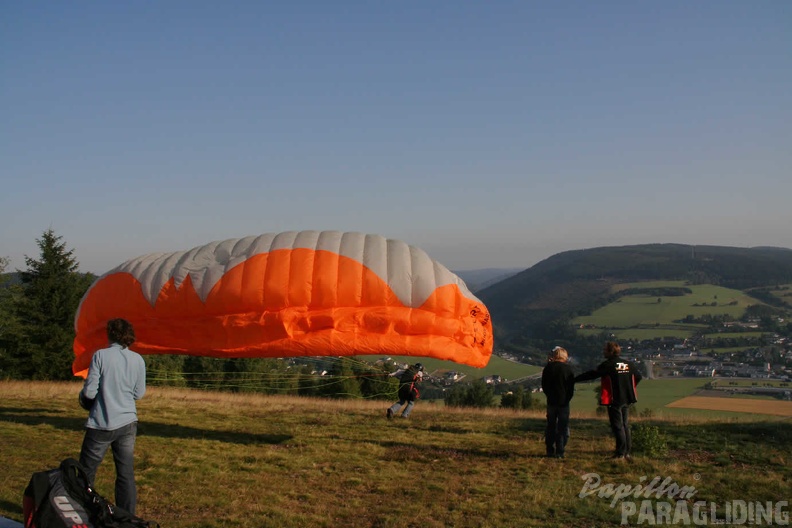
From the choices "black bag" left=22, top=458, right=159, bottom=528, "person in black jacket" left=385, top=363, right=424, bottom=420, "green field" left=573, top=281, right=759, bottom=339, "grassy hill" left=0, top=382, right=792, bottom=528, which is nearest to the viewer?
"black bag" left=22, top=458, right=159, bottom=528

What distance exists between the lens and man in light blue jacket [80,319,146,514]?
5449 millimetres

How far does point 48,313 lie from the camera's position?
2970 centimetres

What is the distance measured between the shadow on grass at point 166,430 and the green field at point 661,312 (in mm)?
46653

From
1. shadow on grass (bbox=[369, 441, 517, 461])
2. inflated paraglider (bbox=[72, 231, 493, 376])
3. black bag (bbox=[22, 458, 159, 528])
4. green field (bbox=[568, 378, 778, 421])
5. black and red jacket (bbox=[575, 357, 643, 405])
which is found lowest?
green field (bbox=[568, 378, 778, 421])

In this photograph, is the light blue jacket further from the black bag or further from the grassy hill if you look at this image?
the grassy hill

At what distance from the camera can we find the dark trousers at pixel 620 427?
8.91 m

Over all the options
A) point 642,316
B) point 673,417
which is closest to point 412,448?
point 673,417

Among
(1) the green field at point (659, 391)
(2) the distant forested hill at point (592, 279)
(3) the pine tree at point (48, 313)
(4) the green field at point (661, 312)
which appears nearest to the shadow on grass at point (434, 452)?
(1) the green field at point (659, 391)

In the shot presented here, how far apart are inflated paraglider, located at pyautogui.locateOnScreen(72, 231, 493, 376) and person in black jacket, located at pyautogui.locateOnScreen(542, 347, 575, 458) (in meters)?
1.29

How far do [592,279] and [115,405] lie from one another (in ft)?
308

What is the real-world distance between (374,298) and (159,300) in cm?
360

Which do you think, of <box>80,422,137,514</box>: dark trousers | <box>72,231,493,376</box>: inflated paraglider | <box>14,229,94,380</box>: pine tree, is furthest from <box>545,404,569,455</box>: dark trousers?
<box>14,229,94,380</box>: pine tree

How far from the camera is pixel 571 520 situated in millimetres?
6434

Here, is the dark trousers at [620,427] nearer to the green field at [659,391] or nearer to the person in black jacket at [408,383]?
the person in black jacket at [408,383]
